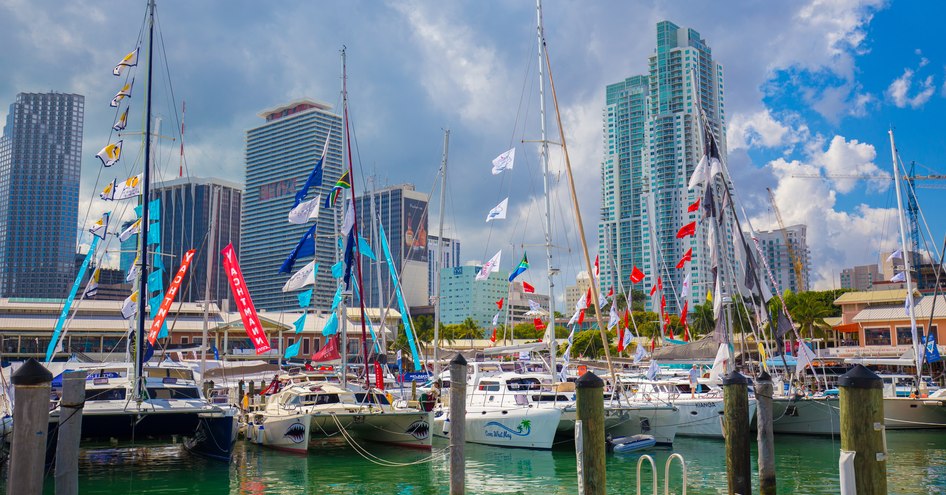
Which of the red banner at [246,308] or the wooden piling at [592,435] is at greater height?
the red banner at [246,308]

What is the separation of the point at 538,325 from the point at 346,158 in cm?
1963

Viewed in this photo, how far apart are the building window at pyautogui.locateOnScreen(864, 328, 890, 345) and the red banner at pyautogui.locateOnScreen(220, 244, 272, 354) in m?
61.5

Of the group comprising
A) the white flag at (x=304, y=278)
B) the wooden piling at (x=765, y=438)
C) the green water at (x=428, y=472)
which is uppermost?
the white flag at (x=304, y=278)

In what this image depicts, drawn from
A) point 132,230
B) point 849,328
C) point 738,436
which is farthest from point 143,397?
point 849,328

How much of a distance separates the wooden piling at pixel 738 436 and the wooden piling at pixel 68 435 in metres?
12.0

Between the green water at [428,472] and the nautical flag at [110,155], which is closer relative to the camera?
the green water at [428,472]

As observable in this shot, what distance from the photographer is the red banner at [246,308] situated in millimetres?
27703

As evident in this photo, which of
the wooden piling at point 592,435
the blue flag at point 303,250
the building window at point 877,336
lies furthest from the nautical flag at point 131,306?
the building window at point 877,336

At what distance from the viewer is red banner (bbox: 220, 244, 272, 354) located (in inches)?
1091

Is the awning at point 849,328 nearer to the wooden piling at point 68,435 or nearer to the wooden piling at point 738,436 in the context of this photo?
the wooden piling at point 738,436

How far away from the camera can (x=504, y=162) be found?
33125mm

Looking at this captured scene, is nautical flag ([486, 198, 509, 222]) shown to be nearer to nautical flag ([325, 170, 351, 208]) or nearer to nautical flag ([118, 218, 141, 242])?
nautical flag ([325, 170, 351, 208])

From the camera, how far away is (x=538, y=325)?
4884 cm

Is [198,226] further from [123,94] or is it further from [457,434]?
[457,434]
